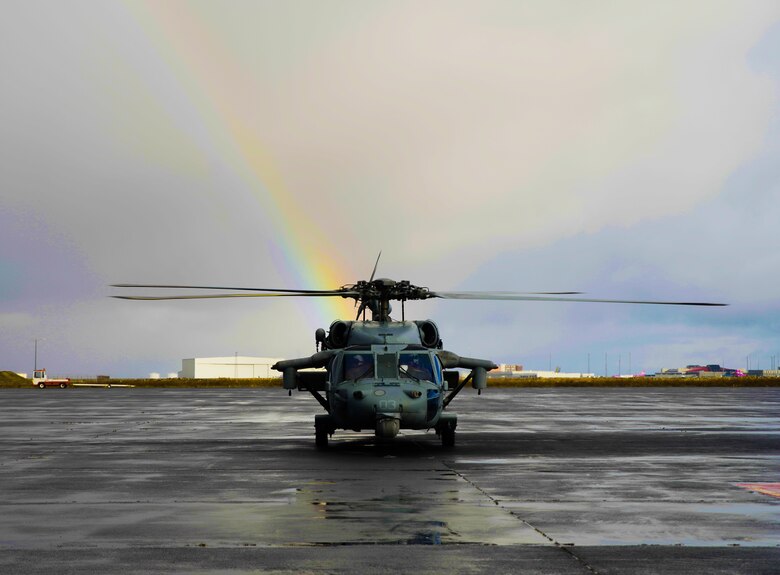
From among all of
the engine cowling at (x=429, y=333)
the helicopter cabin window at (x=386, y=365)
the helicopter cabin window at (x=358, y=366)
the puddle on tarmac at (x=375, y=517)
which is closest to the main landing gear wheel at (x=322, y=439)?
the helicopter cabin window at (x=358, y=366)

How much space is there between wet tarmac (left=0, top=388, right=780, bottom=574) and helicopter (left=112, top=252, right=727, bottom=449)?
3.23ft

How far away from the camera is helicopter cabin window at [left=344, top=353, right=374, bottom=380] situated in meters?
24.9

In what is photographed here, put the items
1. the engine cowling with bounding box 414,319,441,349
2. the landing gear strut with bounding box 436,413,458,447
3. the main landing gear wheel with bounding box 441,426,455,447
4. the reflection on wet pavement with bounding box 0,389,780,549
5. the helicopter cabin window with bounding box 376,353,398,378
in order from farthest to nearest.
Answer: the engine cowling with bounding box 414,319,441,349 < the main landing gear wheel with bounding box 441,426,455,447 < the landing gear strut with bounding box 436,413,458,447 < the helicopter cabin window with bounding box 376,353,398,378 < the reflection on wet pavement with bounding box 0,389,780,549

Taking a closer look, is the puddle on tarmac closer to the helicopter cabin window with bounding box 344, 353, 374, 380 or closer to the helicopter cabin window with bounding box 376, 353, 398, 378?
the helicopter cabin window with bounding box 376, 353, 398, 378

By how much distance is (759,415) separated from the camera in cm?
4425

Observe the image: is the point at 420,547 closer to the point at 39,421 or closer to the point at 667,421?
the point at 667,421

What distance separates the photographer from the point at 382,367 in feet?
81.5

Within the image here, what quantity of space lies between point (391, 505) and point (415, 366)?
33.7ft

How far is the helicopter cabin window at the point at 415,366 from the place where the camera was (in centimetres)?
2492

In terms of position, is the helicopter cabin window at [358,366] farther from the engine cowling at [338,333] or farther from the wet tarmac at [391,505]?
the engine cowling at [338,333]

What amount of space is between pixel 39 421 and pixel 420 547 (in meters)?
32.9

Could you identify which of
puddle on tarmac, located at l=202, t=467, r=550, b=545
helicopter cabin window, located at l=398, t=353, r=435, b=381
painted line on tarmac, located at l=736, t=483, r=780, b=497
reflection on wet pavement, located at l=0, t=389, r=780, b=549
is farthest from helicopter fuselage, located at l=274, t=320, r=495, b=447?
painted line on tarmac, located at l=736, t=483, r=780, b=497

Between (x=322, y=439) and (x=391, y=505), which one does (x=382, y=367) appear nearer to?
(x=322, y=439)

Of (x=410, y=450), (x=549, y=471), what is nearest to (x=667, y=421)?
(x=410, y=450)
